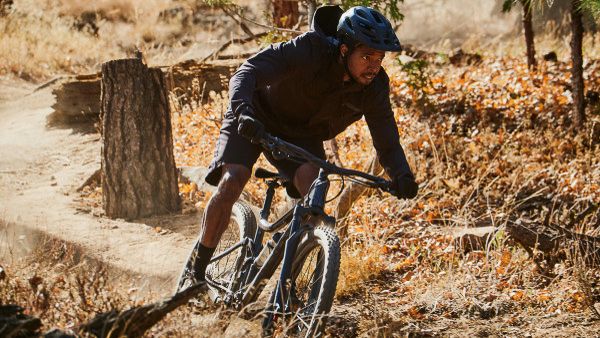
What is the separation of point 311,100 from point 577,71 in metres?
5.01

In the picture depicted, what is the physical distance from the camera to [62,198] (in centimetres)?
929

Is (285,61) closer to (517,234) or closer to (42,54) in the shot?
(517,234)

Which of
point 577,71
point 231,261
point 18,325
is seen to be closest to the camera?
point 18,325

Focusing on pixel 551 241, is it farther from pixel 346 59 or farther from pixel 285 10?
pixel 285 10

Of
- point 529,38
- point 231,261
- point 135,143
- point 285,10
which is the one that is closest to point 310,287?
point 231,261

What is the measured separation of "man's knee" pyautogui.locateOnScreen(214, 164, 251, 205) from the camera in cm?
513

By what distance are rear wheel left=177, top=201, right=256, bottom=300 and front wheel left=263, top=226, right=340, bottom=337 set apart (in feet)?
2.34

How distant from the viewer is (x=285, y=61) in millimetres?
4875

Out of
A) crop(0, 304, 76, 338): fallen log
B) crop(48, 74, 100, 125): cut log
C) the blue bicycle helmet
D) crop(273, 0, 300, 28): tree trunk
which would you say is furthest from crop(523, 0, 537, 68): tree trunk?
crop(0, 304, 76, 338): fallen log

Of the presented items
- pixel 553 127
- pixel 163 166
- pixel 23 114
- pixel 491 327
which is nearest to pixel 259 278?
pixel 491 327

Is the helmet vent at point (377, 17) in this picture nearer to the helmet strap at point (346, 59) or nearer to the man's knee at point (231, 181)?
the helmet strap at point (346, 59)

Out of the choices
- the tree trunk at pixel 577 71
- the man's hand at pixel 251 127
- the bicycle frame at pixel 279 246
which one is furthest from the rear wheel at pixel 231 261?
the tree trunk at pixel 577 71

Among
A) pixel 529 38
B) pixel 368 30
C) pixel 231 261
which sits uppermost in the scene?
pixel 529 38

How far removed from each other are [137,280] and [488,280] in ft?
9.68
